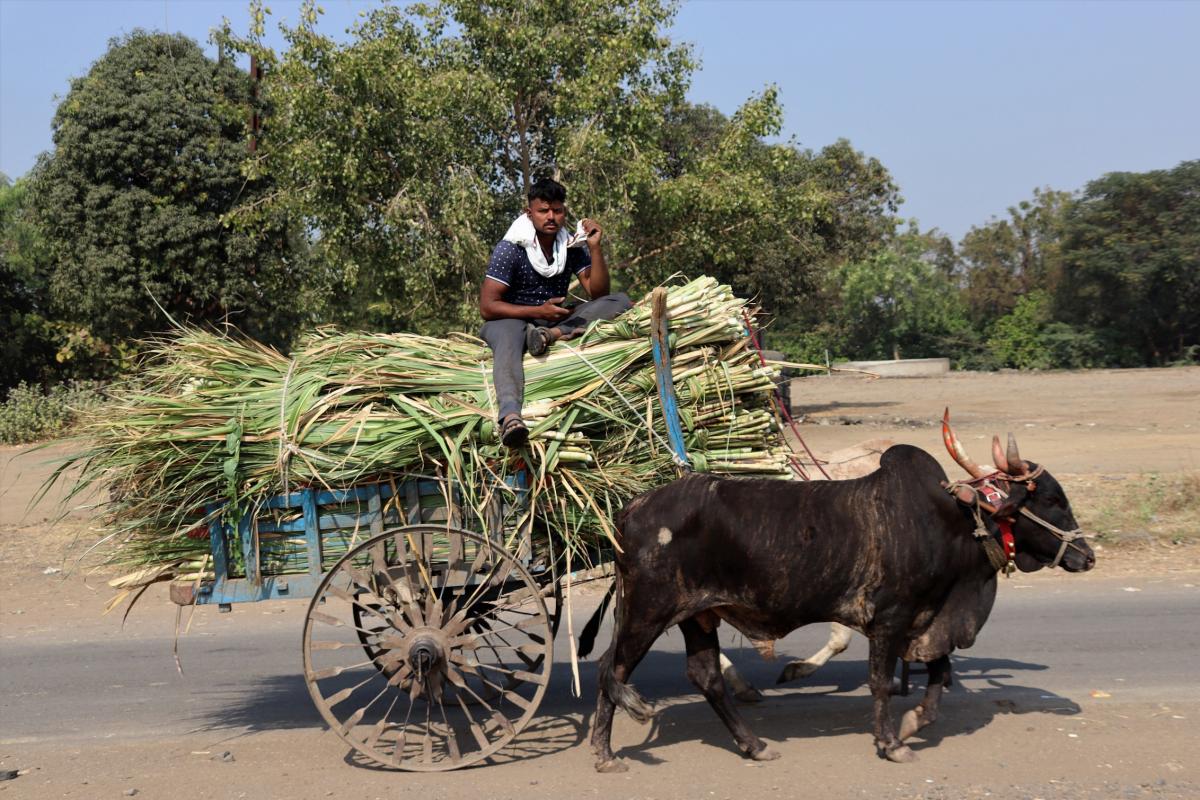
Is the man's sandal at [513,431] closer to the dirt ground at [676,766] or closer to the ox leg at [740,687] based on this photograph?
the dirt ground at [676,766]

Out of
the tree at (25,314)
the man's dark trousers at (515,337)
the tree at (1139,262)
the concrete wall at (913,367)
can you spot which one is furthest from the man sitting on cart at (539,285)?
the concrete wall at (913,367)

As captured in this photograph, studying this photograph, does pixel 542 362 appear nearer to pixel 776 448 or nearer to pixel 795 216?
pixel 776 448

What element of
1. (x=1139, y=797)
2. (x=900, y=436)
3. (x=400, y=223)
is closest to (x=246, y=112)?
(x=400, y=223)

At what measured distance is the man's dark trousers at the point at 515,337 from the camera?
5.16m

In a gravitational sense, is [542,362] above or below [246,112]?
below

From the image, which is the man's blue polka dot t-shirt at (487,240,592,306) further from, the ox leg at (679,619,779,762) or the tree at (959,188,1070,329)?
the tree at (959,188,1070,329)

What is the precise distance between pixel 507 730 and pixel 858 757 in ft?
5.29

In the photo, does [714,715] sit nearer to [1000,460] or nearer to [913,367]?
[1000,460]

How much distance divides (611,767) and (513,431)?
1.58 metres

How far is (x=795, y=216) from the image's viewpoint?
52.1 ft

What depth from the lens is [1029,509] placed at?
530 centimetres

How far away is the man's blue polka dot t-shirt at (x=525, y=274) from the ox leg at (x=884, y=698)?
94.3 inches

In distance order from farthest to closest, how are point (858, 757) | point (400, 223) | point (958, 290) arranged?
1. point (958, 290)
2. point (400, 223)
3. point (858, 757)

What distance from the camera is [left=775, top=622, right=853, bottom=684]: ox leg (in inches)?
249
